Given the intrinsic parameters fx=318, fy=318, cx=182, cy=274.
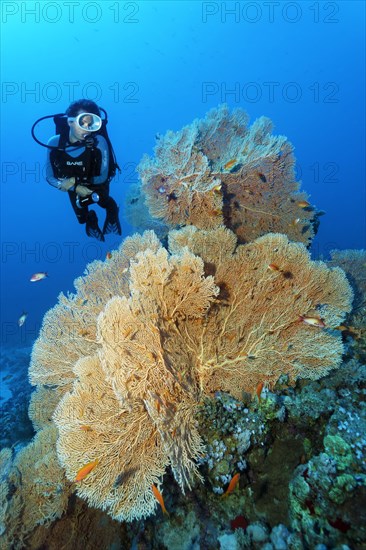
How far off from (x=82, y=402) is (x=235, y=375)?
6.28ft

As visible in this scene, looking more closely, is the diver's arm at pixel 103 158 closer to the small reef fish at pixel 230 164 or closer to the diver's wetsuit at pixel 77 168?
the diver's wetsuit at pixel 77 168

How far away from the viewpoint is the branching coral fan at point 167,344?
3342mm

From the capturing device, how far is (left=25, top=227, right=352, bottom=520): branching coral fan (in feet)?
11.0

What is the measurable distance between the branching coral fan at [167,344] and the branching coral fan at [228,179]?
1.49 meters

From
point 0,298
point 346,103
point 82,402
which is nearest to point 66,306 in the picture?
point 82,402

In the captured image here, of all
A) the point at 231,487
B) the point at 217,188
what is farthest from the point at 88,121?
the point at 231,487

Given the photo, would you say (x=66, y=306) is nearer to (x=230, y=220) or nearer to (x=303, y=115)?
(x=230, y=220)

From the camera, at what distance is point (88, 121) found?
4.54m

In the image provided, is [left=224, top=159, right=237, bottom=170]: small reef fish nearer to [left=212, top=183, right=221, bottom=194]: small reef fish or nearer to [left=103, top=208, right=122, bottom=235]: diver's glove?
[left=212, top=183, right=221, bottom=194]: small reef fish

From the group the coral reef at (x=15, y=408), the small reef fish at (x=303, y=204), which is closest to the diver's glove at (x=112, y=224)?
the small reef fish at (x=303, y=204)

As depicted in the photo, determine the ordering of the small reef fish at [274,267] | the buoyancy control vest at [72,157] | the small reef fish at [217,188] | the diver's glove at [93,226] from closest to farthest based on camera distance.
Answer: the small reef fish at [274,267]
the buoyancy control vest at [72,157]
the small reef fish at [217,188]
the diver's glove at [93,226]

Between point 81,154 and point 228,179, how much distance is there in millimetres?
2876

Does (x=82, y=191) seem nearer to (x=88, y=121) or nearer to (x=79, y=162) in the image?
(x=79, y=162)

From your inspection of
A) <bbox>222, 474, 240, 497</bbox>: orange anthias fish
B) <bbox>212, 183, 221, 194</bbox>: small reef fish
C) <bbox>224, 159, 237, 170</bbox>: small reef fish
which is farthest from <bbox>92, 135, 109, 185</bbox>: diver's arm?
<bbox>222, 474, 240, 497</bbox>: orange anthias fish
